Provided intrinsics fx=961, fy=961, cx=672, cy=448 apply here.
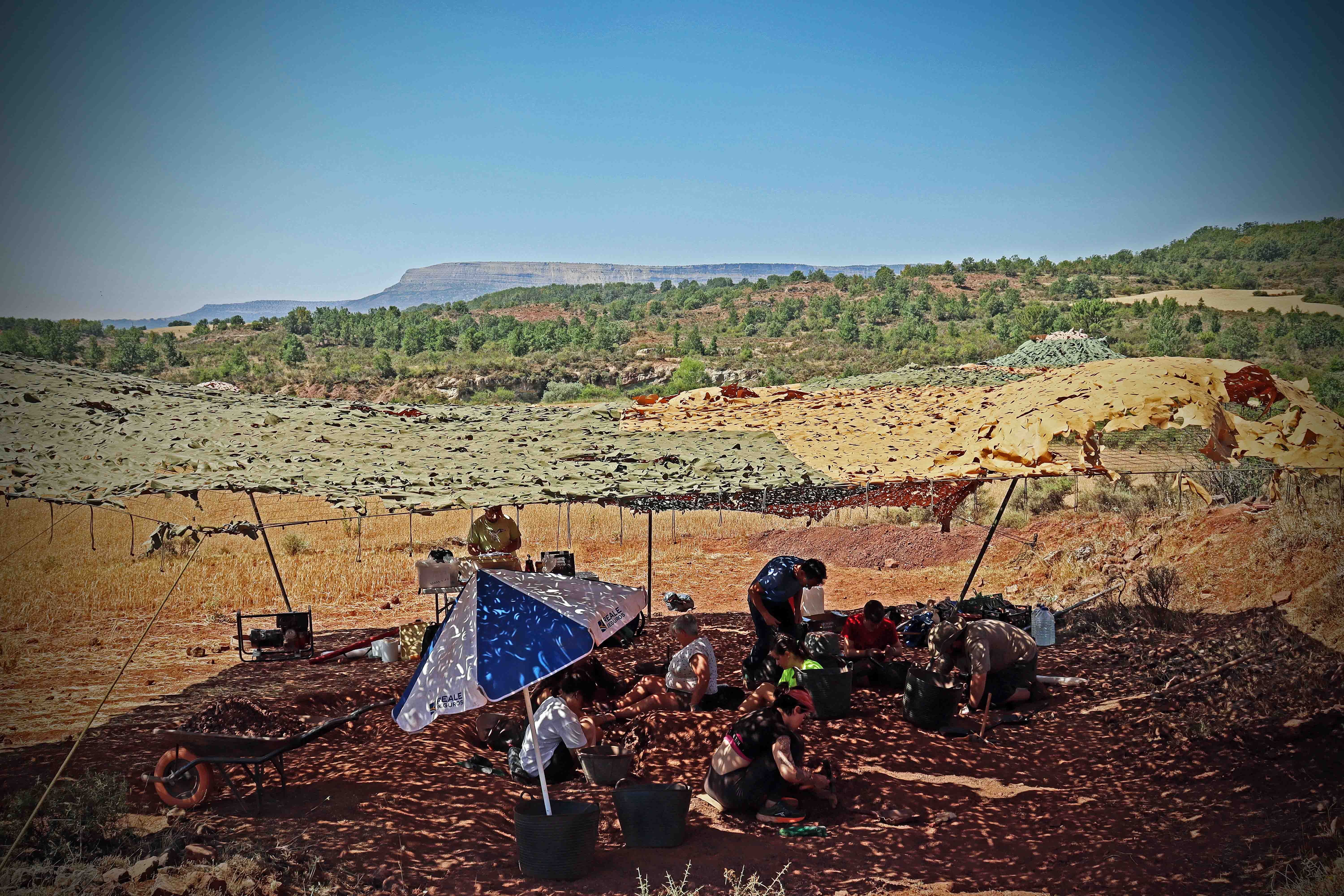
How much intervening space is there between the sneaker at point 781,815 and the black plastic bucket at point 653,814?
77 centimetres

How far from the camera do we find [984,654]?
29.8 feet

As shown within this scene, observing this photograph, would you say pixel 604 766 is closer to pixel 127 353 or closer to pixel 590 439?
pixel 590 439

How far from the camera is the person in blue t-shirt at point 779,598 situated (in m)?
10.2

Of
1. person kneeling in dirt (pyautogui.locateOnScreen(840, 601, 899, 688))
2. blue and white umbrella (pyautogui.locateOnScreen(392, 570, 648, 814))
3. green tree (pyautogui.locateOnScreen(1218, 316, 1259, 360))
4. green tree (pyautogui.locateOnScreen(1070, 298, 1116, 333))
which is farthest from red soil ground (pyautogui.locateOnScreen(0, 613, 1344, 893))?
green tree (pyautogui.locateOnScreen(1070, 298, 1116, 333))

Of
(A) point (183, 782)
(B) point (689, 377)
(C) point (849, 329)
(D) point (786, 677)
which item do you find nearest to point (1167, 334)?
(B) point (689, 377)

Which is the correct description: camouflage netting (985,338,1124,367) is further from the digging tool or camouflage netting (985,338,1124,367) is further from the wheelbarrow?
the wheelbarrow

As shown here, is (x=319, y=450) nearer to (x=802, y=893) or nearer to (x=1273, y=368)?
(x=802, y=893)

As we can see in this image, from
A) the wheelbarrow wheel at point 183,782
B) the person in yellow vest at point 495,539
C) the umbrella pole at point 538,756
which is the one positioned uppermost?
the person in yellow vest at point 495,539

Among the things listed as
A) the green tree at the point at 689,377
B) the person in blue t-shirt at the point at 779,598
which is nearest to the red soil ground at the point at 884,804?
the person in blue t-shirt at the point at 779,598

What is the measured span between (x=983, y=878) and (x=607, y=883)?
245 centimetres

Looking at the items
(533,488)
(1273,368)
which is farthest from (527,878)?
(1273,368)

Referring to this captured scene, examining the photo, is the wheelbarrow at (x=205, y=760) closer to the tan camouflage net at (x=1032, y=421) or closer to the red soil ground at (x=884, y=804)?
the red soil ground at (x=884, y=804)

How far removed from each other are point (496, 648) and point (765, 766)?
2.34 meters

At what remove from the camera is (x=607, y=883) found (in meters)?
6.15
